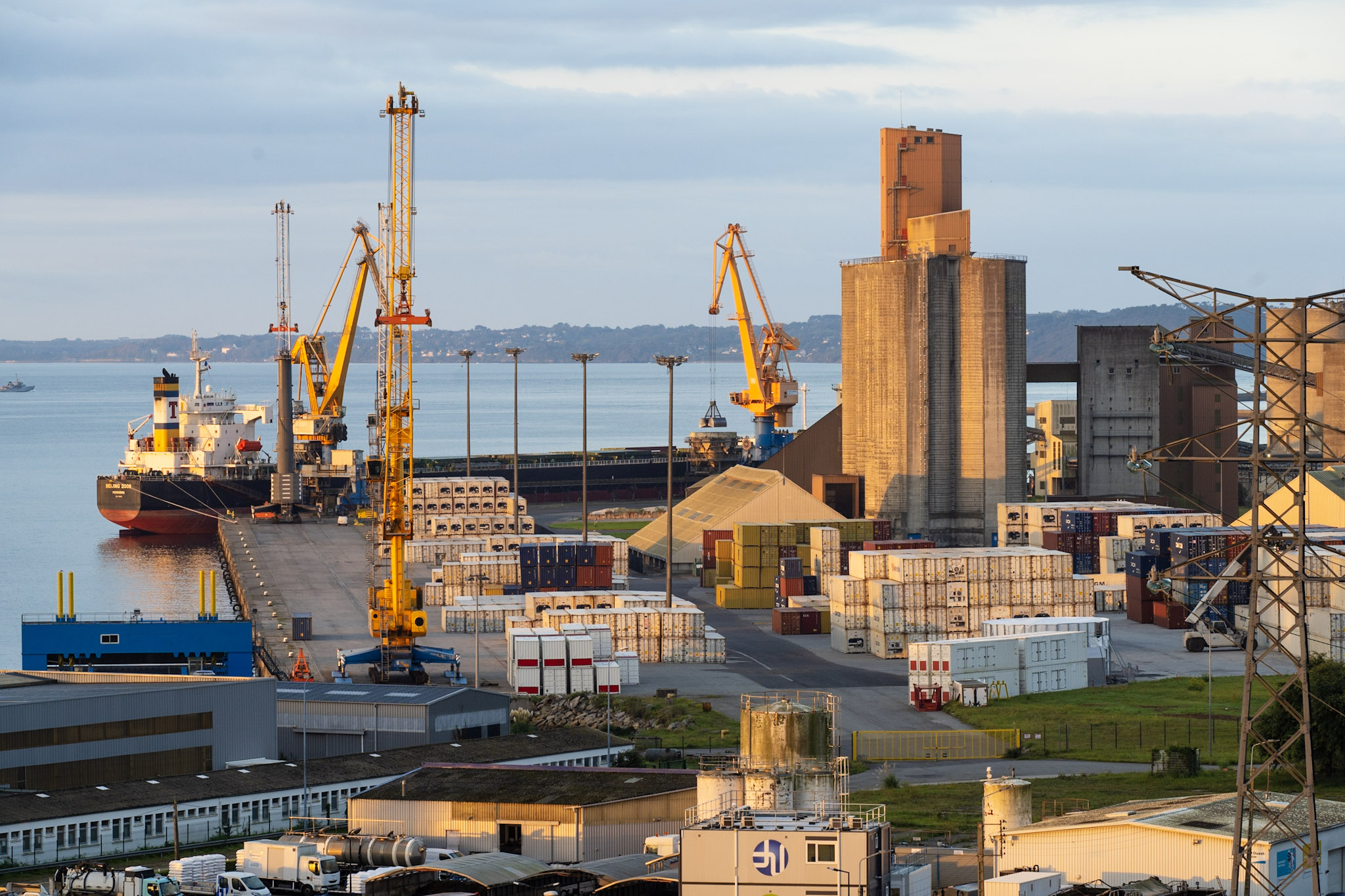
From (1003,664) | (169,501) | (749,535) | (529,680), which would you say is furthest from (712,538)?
(169,501)

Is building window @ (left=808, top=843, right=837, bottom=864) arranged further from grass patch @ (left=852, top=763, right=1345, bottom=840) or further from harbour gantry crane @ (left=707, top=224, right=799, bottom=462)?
harbour gantry crane @ (left=707, top=224, right=799, bottom=462)

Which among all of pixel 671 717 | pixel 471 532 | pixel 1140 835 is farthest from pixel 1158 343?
pixel 471 532

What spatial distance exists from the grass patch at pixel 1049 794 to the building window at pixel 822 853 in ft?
38.6

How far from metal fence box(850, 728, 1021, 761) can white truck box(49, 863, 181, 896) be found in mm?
23396

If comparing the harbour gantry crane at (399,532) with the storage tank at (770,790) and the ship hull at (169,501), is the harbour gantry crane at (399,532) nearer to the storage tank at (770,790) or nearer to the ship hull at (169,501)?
the storage tank at (770,790)

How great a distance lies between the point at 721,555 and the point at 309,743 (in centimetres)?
4654

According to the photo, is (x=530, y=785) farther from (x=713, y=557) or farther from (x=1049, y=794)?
(x=713, y=557)

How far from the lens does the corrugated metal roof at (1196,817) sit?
33.6 m

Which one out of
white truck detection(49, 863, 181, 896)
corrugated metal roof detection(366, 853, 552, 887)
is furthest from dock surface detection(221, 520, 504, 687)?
white truck detection(49, 863, 181, 896)

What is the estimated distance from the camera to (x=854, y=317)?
359 feet

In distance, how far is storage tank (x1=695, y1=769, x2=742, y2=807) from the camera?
3173 cm

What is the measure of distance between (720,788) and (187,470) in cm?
12541

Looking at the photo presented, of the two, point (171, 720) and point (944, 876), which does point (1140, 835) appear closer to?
point (944, 876)

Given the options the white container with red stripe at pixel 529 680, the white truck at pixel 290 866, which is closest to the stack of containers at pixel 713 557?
the white container with red stripe at pixel 529 680
